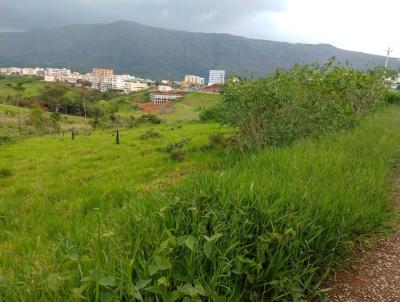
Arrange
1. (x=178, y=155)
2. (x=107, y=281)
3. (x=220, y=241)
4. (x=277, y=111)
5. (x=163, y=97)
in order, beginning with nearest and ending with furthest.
Answer: (x=107, y=281) → (x=220, y=241) → (x=277, y=111) → (x=178, y=155) → (x=163, y=97)

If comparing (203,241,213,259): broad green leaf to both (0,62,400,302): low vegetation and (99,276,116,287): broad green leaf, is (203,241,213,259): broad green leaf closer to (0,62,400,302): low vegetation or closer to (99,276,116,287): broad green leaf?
(0,62,400,302): low vegetation

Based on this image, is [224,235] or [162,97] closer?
[224,235]

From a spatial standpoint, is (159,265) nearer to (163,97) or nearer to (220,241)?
(220,241)

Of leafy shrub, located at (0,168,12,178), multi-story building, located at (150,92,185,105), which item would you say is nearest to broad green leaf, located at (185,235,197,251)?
leafy shrub, located at (0,168,12,178)

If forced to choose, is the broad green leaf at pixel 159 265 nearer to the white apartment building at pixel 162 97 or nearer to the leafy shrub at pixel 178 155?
the leafy shrub at pixel 178 155

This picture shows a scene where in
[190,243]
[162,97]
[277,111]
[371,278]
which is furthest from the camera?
[162,97]

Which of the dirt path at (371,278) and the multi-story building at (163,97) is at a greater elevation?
the dirt path at (371,278)

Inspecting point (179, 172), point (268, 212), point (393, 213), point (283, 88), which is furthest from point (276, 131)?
point (268, 212)

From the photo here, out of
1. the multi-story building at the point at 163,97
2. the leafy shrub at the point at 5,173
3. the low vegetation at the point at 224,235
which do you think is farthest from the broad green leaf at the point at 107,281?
the multi-story building at the point at 163,97

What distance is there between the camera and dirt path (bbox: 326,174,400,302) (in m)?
2.35

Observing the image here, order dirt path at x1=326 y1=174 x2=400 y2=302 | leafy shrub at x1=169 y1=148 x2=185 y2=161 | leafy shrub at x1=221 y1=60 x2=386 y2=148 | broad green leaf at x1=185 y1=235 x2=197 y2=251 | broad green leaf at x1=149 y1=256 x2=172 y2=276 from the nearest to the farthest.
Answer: broad green leaf at x1=149 y1=256 x2=172 y2=276, broad green leaf at x1=185 y1=235 x2=197 y2=251, dirt path at x1=326 y1=174 x2=400 y2=302, leafy shrub at x1=221 y1=60 x2=386 y2=148, leafy shrub at x1=169 y1=148 x2=185 y2=161

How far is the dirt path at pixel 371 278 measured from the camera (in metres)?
2.35

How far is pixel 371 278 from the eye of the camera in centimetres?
256

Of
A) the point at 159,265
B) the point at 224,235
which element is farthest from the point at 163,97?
the point at 159,265
